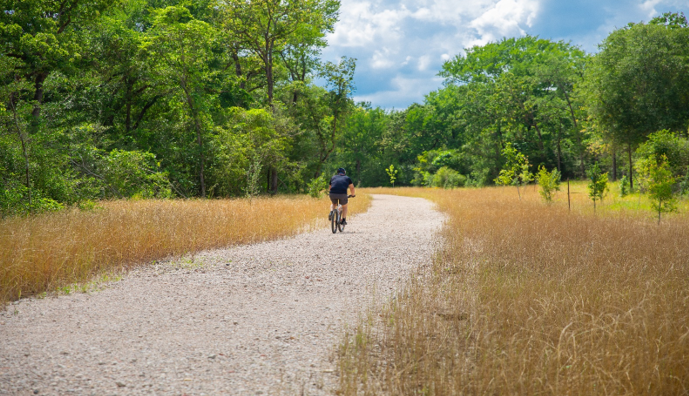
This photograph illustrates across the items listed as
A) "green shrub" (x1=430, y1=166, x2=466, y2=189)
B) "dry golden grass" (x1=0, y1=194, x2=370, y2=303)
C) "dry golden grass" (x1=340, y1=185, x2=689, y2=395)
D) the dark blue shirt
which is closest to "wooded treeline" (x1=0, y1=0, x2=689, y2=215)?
"dry golden grass" (x1=0, y1=194, x2=370, y2=303)

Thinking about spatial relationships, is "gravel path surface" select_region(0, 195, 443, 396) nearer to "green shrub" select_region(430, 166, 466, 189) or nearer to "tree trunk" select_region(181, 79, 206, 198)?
"tree trunk" select_region(181, 79, 206, 198)

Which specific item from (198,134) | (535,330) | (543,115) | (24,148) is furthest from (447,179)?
(535,330)

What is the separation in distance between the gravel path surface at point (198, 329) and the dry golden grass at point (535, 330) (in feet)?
1.75

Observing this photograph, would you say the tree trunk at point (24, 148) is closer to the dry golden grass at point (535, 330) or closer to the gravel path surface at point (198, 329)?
the gravel path surface at point (198, 329)

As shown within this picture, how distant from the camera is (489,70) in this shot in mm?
57000

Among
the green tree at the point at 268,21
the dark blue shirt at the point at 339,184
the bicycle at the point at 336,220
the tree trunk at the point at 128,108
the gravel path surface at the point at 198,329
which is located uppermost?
the green tree at the point at 268,21

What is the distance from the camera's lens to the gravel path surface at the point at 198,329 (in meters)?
3.02

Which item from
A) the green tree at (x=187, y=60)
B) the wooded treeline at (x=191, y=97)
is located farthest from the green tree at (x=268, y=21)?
the green tree at (x=187, y=60)

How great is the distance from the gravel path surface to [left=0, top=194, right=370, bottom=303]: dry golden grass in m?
0.58

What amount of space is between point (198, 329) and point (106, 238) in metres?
4.51

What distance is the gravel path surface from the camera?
3.02 metres

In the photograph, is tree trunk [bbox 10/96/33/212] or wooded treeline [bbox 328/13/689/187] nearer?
tree trunk [bbox 10/96/33/212]

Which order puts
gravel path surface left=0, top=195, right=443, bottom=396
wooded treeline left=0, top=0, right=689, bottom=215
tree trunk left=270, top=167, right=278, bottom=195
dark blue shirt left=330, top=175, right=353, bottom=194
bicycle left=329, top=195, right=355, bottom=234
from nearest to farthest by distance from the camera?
gravel path surface left=0, top=195, right=443, bottom=396 → bicycle left=329, top=195, right=355, bottom=234 → dark blue shirt left=330, top=175, right=353, bottom=194 → wooded treeline left=0, top=0, right=689, bottom=215 → tree trunk left=270, top=167, right=278, bottom=195

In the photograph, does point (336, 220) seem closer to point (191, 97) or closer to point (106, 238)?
point (106, 238)
